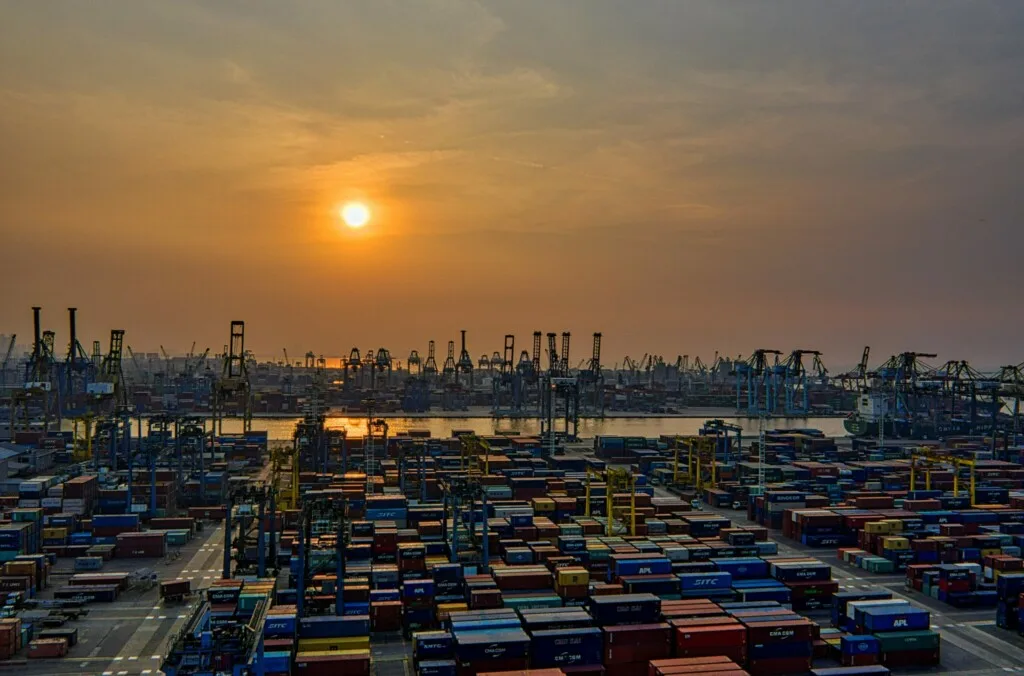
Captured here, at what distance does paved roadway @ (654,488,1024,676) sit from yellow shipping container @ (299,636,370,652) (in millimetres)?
19240

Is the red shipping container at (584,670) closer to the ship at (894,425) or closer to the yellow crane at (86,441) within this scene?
the yellow crane at (86,441)

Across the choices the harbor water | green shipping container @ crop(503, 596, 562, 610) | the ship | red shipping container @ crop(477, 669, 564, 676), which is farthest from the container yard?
the harbor water

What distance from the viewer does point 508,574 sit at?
36344mm

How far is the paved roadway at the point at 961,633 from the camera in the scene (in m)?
30.3

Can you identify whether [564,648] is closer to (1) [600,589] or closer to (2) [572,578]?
(2) [572,578]

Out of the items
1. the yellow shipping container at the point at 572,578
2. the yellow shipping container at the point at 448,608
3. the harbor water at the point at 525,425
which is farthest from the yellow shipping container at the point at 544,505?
the harbor water at the point at 525,425

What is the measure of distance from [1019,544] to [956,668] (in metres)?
20.9

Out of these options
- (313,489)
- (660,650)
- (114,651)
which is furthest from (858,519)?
(114,651)

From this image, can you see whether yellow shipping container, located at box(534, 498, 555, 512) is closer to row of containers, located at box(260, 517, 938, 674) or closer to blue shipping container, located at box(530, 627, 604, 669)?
row of containers, located at box(260, 517, 938, 674)

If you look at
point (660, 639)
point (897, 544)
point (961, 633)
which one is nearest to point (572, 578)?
point (660, 639)

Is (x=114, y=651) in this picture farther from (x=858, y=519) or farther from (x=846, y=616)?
(x=858, y=519)

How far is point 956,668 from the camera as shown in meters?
30.2

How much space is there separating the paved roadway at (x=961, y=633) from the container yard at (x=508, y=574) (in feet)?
0.47

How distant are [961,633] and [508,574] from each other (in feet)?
62.1
